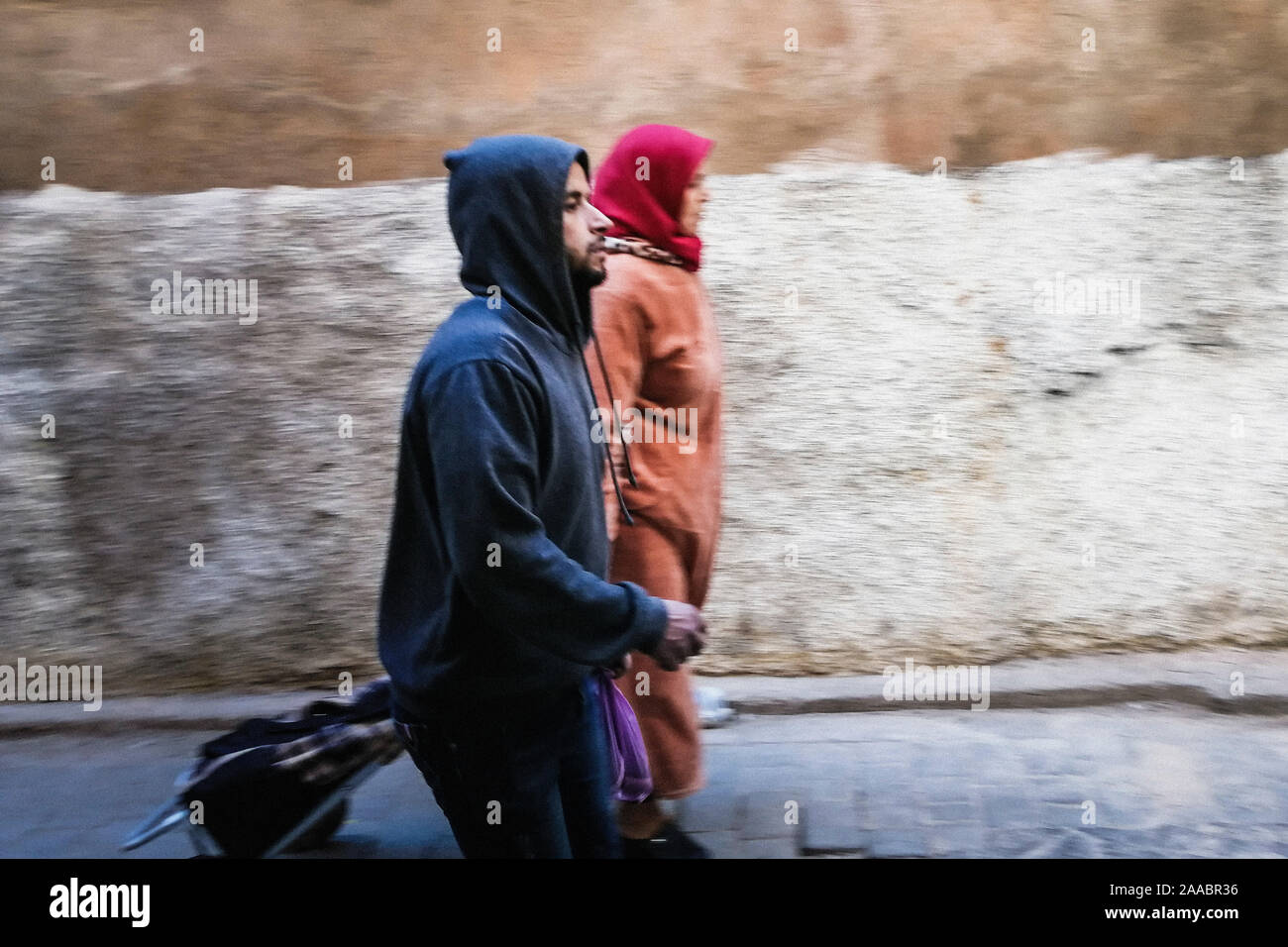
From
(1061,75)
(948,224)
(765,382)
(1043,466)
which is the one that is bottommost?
(1043,466)

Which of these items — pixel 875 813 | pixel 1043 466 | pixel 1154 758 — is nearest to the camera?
pixel 875 813

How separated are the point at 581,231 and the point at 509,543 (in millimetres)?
697

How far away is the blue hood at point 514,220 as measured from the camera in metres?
2.48

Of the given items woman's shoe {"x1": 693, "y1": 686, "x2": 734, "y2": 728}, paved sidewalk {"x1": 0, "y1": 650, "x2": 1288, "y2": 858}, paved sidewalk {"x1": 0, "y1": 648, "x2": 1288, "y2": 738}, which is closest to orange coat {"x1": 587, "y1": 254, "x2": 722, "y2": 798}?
paved sidewalk {"x1": 0, "y1": 650, "x2": 1288, "y2": 858}

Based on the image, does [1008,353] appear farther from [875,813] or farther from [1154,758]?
[875,813]

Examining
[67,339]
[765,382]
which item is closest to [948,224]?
[765,382]

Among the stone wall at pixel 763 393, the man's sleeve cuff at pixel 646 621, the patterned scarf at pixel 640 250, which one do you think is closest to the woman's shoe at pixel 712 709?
the stone wall at pixel 763 393

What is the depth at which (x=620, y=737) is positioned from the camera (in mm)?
3002

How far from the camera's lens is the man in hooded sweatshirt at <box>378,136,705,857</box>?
2.24m

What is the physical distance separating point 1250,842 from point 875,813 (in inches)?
38.4

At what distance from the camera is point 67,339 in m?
4.87

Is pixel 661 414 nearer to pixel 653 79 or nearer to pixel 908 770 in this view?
pixel 908 770

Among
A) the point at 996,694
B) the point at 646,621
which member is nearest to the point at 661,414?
the point at 646,621
